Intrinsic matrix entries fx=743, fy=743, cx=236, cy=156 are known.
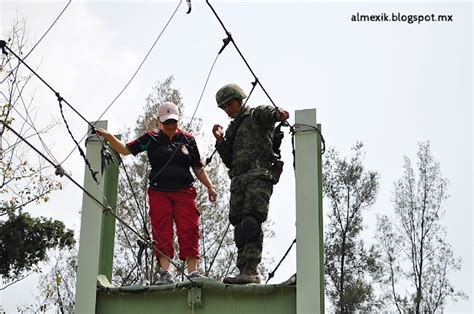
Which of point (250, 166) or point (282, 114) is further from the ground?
point (282, 114)

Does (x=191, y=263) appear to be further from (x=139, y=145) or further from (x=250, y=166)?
(x=139, y=145)

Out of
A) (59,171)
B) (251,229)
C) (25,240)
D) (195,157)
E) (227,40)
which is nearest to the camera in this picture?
(59,171)

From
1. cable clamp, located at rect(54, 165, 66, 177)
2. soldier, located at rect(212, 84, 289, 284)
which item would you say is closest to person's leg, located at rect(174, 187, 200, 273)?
soldier, located at rect(212, 84, 289, 284)

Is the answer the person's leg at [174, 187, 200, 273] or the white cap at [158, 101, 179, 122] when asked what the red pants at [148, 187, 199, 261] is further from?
the white cap at [158, 101, 179, 122]

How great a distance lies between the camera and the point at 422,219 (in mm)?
22281

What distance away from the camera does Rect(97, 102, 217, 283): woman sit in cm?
581

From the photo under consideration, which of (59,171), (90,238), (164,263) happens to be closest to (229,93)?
(164,263)

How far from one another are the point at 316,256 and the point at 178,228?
130 cm

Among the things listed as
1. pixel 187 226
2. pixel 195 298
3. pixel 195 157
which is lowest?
pixel 195 298

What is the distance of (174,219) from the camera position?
19.4 ft

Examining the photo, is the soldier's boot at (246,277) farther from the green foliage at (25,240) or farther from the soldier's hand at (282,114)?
the green foliage at (25,240)

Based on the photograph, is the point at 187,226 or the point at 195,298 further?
the point at 187,226

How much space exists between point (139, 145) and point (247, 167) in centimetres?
97

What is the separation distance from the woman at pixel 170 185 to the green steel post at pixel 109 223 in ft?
0.78
